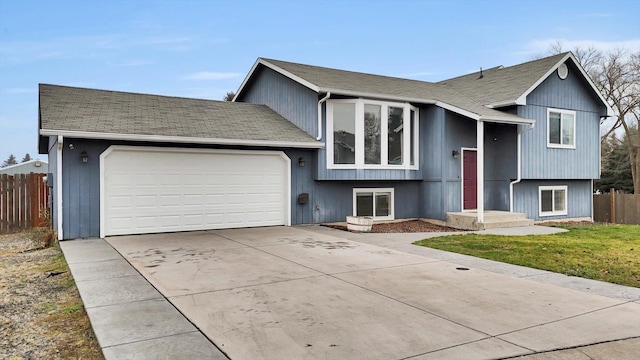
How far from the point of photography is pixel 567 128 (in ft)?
48.7

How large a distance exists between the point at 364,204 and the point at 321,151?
2.24m

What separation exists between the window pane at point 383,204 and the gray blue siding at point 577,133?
421 centimetres

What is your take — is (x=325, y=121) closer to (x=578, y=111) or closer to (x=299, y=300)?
(x=299, y=300)

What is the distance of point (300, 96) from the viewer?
42.6ft

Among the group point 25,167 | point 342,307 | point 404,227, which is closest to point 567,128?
point 404,227

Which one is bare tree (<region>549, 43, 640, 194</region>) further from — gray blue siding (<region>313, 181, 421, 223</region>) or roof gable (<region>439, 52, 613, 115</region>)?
gray blue siding (<region>313, 181, 421, 223</region>)

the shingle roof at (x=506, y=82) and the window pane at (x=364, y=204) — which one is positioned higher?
the shingle roof at (x=506, y=82)

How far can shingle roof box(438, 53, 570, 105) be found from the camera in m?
13.7

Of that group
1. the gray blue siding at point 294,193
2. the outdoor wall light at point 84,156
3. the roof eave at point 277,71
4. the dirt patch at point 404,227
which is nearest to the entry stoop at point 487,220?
the dirt patch at point 404,227

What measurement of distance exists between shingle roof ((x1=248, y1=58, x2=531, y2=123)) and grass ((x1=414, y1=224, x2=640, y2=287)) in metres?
3.58

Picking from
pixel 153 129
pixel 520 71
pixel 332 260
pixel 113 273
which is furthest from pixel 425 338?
pixel 520 71

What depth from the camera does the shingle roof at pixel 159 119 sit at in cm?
977

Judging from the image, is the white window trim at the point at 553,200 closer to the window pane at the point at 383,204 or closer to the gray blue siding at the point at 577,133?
the gray blue siding at the point at 577,133

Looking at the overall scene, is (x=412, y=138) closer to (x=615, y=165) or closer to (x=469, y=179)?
(x=469, y=179)
